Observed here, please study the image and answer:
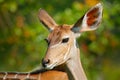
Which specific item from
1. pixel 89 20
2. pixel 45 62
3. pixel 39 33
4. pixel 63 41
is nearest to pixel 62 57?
pixel 63 41

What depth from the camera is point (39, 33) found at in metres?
15.2

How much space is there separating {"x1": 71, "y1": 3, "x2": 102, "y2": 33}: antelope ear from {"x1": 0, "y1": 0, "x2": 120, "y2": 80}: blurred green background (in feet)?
14.0

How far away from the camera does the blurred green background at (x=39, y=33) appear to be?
15.3m

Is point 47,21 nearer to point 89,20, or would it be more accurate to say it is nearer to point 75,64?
point 89,20

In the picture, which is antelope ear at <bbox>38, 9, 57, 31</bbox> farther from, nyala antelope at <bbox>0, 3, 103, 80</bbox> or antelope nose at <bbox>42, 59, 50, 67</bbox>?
antelope nose at <bbox>42, 59, 50, 67</bbox>

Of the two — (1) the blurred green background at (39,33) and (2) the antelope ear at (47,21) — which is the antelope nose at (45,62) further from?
(1) the blurred green background at (39,33)

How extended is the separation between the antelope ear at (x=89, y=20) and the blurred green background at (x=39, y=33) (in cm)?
428

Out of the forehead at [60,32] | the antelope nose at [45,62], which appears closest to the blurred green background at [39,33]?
the forehead at [60,32]

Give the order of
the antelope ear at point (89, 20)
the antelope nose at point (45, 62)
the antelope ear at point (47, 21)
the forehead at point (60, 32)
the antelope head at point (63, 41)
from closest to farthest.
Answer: the antelope nose at point (45, 62) < the antelope head at point (63, 41) < the forehead at point (60, 32) < the antelope ear at point (89, 20) < the antelope ear at point (47, 21)

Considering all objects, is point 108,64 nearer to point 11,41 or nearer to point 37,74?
point 11,41

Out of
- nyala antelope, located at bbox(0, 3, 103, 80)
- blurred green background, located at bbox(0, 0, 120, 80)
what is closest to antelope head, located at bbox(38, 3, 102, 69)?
nyala antelope, located at bbox(0, 3, 103, 80)

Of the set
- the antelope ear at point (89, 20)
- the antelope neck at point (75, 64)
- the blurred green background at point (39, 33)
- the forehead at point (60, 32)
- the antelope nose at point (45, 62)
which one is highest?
the blurred green background at point (39, 33)

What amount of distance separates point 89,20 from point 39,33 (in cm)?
502

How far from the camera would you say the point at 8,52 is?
17172 millimetres
